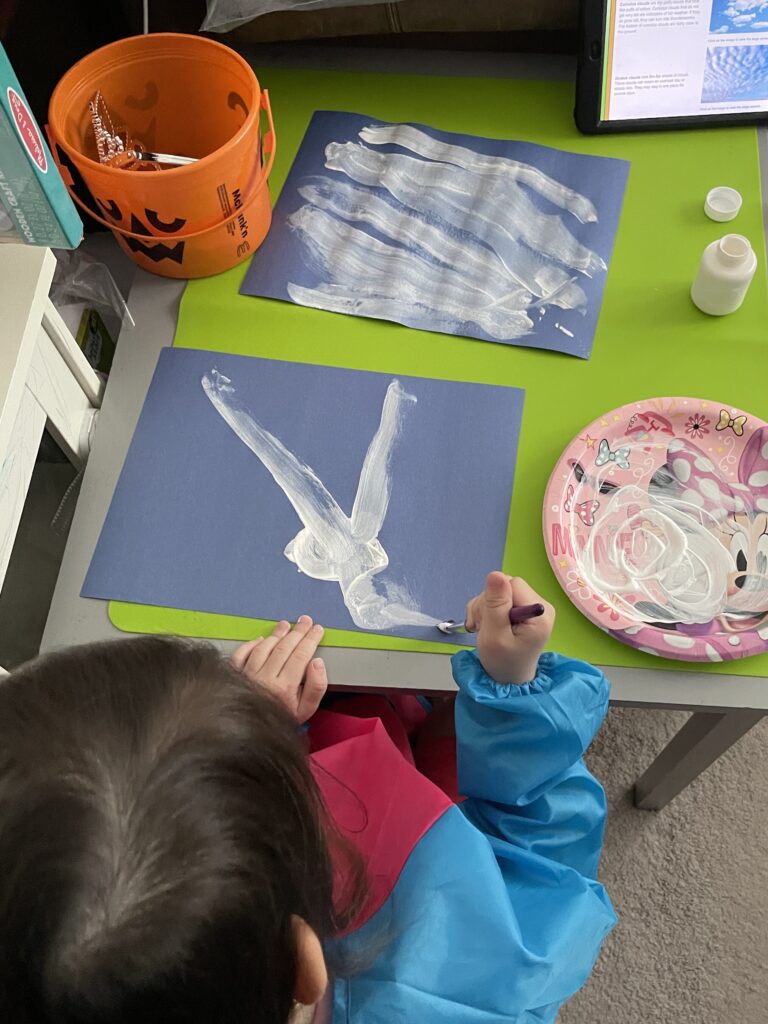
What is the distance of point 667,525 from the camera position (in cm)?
76

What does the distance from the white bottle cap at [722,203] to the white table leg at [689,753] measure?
480 mm

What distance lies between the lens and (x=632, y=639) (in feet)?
2.30

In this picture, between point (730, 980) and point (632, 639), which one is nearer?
point (632, 639)

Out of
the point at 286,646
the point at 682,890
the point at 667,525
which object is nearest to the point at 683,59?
the point at 667,525

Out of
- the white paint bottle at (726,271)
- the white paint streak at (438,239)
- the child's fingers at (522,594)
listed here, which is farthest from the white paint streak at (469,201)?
the child's fingers at (522,594)

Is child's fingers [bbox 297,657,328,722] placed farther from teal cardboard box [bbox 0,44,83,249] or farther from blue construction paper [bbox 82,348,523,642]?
teal cardboard box [bbox 0,44,83,249]

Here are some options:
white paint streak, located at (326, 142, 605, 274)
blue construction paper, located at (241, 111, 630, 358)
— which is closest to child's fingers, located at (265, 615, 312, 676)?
blue construction paper, located at (241, 111, 630, 358)

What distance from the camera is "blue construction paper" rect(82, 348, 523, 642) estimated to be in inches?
29.3

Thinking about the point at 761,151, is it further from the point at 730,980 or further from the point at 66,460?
the point at 730,980

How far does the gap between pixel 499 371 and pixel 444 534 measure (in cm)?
17

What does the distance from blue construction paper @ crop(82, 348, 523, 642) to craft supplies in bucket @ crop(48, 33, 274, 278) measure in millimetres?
104

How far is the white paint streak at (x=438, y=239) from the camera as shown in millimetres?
860

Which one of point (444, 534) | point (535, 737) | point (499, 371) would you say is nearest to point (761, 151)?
point (499, 371)

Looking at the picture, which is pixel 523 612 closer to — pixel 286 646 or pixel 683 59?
pixel 286 646
